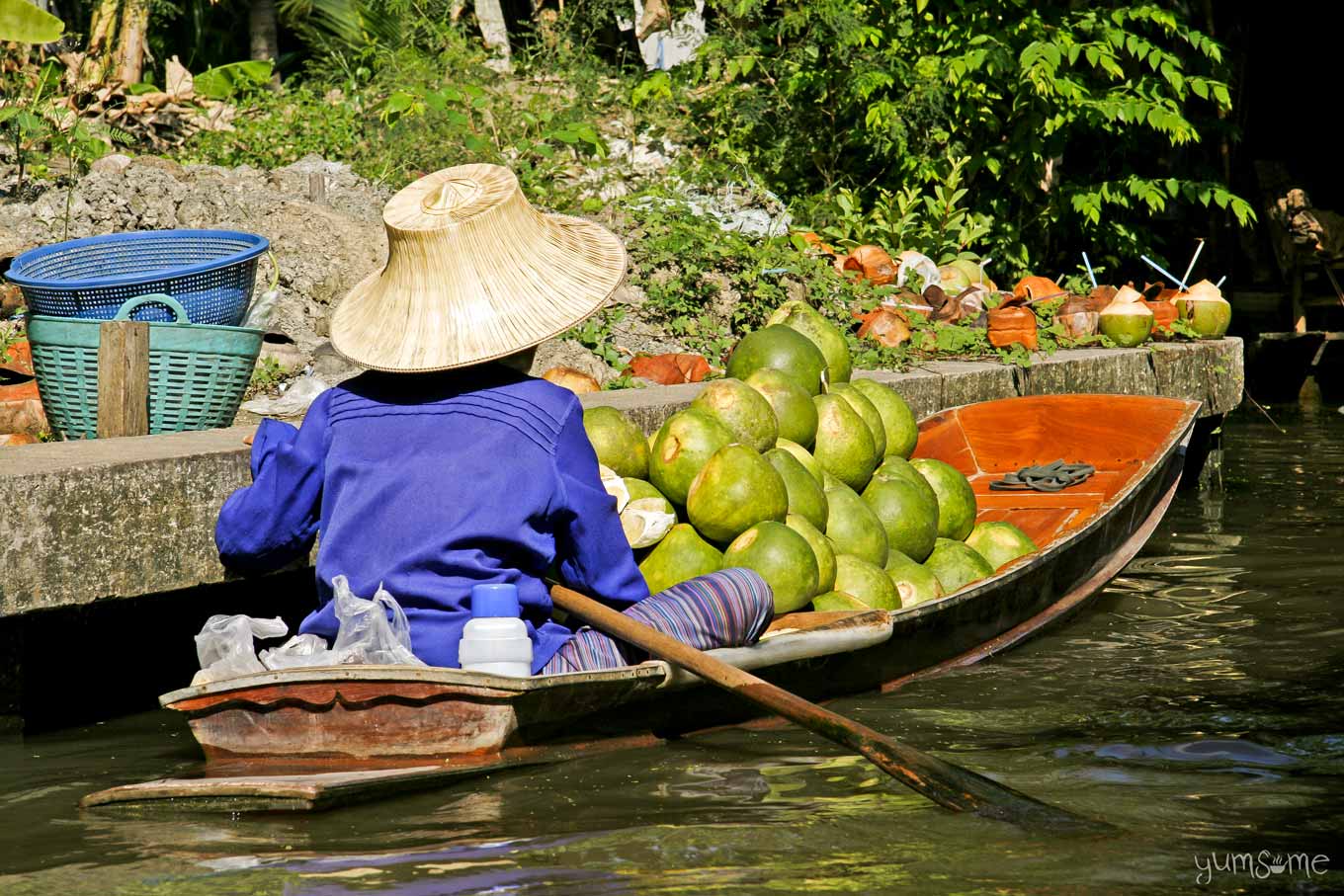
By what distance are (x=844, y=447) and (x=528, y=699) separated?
2006mm

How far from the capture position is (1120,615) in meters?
5.51

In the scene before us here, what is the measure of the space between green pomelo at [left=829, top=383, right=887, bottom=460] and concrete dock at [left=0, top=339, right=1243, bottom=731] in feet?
6.24

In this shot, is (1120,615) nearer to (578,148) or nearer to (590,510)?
(590,510)

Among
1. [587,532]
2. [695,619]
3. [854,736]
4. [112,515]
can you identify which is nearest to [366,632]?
[587,532]

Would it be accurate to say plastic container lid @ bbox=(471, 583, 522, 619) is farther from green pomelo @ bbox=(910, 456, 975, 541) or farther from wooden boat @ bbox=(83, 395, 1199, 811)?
green pomelo @ bbox=(910, 456, 975, 541)

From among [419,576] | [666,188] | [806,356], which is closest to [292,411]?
[806,356]

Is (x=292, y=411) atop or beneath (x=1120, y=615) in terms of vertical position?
atop

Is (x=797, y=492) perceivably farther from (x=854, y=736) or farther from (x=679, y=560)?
(x=854, y=736)

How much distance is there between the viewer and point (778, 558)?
419cm

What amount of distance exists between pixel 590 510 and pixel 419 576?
0.44 metres

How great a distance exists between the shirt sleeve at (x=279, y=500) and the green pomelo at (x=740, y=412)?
52.8 inches

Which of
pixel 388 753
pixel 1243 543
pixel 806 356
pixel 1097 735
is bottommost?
pixel 1243 543

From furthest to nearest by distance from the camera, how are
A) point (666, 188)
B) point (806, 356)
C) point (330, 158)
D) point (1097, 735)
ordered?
point (330, 158) < point (666, 188) < point (806, 356) < point (1097, 735)

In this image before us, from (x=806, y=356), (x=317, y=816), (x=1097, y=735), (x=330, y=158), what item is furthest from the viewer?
(x=330, y=158)
